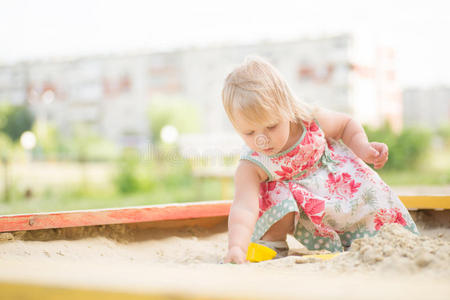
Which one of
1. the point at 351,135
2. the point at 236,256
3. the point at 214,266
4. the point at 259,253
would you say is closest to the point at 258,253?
the point at 259,253

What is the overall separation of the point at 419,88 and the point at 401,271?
A: 27.8m

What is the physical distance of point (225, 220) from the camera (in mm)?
1887

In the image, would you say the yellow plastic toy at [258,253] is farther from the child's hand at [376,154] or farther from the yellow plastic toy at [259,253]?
the child's hand at [376,154]

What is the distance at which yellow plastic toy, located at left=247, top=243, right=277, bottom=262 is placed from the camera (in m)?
1.26

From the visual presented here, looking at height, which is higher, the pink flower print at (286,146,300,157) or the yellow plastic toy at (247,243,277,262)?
the pink flower print at (286,146,300,157)

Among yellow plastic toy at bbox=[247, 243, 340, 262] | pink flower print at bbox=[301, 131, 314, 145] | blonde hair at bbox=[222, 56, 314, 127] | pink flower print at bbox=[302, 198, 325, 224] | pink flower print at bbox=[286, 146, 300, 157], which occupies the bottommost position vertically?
yellow plastic toy at bbox=[247, 243, 340, 262]

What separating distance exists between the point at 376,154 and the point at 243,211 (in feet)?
1.33

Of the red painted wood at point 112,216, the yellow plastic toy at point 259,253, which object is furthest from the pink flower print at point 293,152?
the red painted wood at point 112,216

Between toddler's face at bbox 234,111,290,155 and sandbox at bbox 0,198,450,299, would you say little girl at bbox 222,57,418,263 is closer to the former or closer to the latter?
toddler's face at bbox 234,111,290,155

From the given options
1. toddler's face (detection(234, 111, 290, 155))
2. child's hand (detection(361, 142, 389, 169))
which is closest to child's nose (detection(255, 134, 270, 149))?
toddler's face (detection(234, 111, 290, 155))

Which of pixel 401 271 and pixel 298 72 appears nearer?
pixel 401 271

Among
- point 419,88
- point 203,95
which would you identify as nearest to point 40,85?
point 203,95

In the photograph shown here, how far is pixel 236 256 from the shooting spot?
119 centimetres

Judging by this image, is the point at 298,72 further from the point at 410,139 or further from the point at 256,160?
the point at 256,160
